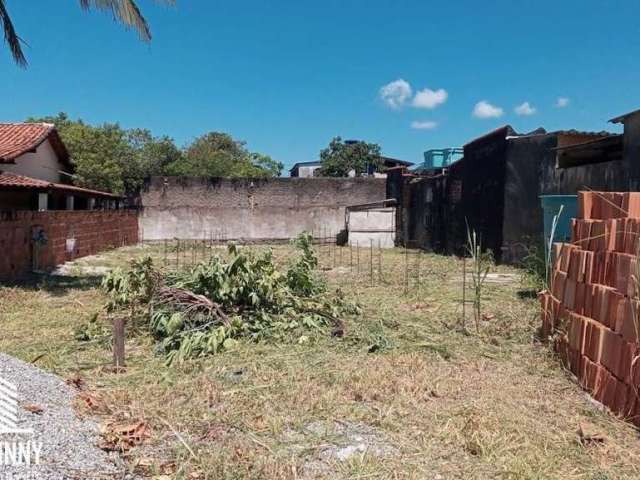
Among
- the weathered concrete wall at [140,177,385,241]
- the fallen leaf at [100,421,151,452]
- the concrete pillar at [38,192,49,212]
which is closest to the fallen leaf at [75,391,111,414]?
the fallen leaf at [100,421,151,452]

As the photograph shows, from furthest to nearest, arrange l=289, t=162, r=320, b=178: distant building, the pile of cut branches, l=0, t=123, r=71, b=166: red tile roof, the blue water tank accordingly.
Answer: l=289, t=162, r=320, b=178: distant building, l=0, t=123, r=71, b=166: red tile roof, the blue water tank, the pile of cut branches

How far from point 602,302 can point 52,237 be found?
1170 centimetres

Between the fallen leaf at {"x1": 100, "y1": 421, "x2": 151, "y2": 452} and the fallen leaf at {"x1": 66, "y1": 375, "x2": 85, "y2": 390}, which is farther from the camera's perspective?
the fallen leaf at {"x1": 66, "y1": 375, "x2": 85, "y2": 390}

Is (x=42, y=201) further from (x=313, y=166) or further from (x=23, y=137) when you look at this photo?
(x=313, y=166)

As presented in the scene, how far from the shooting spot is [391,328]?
5594mm

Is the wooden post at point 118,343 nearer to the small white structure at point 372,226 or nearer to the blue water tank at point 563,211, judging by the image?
→ the blue water tank at point 563,211

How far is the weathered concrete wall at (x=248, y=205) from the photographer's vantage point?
67.7 feet

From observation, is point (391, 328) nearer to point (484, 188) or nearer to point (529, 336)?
point (529, 336)

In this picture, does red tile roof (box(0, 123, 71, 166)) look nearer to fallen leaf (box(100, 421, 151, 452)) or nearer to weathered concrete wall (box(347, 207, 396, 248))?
weathered concrete wall (box(347, 207, 396, 248))

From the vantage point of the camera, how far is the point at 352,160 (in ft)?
121

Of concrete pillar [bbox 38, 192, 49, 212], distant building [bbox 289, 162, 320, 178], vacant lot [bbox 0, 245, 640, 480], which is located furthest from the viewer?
distant building [bbox 289, 162, 320, 178]

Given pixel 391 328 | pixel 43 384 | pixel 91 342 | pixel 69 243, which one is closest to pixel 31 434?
pixel 43 384

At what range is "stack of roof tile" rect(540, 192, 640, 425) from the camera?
3.22 meters

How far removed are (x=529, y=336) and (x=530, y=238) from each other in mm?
6574
